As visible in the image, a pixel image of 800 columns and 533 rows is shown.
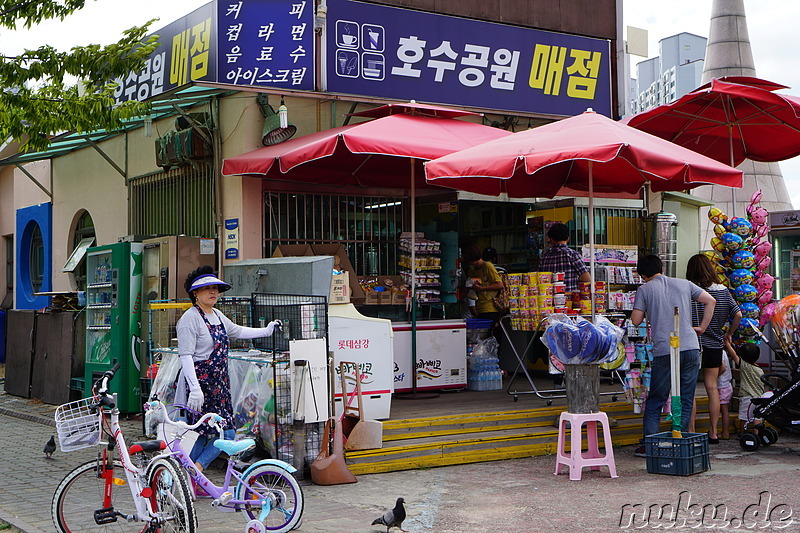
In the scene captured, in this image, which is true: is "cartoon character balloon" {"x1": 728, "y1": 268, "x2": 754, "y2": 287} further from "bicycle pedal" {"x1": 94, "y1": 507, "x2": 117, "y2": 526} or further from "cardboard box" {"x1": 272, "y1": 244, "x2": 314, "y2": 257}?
"bicycle pedal" {"x1": 94, "y1": 507, "x2": 117, "y2": 526}

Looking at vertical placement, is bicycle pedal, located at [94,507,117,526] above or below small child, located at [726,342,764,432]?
below

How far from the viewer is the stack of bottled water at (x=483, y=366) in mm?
11297

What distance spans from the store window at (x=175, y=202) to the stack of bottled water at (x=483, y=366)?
3673 millimetres

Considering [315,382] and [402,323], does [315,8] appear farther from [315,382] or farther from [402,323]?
[315,382]

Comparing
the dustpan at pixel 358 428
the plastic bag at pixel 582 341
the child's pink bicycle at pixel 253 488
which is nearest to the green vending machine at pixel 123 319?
the dustpan at pixel 358 428

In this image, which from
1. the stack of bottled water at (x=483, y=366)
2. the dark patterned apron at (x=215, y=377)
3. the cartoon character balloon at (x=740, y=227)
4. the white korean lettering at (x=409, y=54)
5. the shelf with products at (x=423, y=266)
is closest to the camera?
the dark patterned apron at (x=215, y=377)

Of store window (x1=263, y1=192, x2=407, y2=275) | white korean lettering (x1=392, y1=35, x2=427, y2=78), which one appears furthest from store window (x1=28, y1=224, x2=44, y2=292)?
white korean lettering (x1=392, y1=35, x2=427, y2=78)

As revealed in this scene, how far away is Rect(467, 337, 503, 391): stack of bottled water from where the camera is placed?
11.3 meters

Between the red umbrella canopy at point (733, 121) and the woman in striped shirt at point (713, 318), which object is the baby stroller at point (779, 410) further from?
the red umbrella canopy at point (733, 121)

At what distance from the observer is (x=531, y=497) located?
734 centimetres

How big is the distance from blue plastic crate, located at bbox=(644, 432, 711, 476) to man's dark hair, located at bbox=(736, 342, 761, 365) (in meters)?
1.99

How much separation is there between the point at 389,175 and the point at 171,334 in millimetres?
3563

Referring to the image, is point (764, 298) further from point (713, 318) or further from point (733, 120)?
point (733, 120)

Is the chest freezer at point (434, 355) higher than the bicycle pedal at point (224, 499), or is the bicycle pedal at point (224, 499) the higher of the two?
the chest freezer at point (434, 355)
